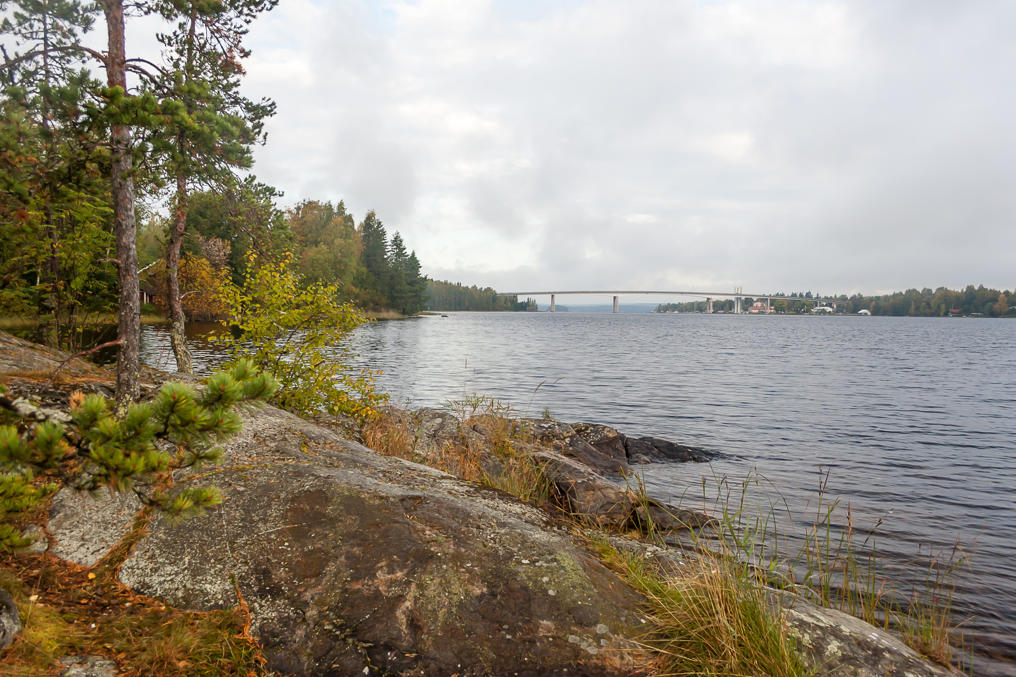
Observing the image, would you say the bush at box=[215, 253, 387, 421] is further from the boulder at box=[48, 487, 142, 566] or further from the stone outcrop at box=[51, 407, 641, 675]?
the boulder at box=[48, 487, 142, 566]

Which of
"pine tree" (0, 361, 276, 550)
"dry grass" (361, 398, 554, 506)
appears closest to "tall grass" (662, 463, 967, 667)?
"dry grass" (361, 398, 554, 506)

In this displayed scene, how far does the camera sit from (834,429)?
58.3 feet

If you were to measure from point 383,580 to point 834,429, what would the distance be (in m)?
18.8

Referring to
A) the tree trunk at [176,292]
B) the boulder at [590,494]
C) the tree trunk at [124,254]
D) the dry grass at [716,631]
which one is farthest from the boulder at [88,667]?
the tree trunk at [176,292]

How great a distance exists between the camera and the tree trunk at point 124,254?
462 cm

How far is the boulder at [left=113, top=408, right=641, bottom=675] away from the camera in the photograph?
3.12 metres

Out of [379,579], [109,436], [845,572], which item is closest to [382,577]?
[379,579]

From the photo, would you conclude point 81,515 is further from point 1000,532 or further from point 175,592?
point 1000,532

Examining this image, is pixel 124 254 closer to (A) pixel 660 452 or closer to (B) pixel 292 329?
(B) pixel 292 329

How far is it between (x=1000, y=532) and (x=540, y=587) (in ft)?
35.0

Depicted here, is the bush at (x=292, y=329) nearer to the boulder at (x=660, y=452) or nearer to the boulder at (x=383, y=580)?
the boulder at (x=383, y=580)

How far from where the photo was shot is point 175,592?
3.41 m

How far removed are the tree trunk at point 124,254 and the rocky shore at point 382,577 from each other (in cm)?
72

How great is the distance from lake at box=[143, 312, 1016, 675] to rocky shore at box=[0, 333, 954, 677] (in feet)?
6.43
